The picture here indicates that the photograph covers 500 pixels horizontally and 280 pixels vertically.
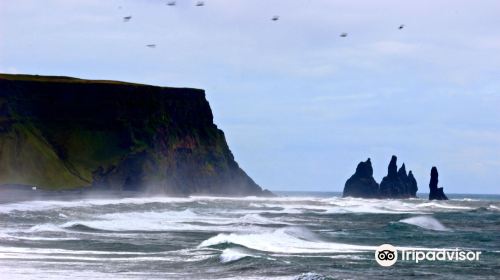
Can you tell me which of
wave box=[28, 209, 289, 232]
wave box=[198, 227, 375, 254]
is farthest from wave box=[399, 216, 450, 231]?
wave box=[198, 227, 375, 254]

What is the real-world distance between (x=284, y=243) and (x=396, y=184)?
151 meters

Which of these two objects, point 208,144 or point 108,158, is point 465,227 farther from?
point 208,144

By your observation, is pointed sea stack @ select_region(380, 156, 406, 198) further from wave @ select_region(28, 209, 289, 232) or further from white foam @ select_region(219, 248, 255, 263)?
white foam @ select_region(219, 248, 255, 263)

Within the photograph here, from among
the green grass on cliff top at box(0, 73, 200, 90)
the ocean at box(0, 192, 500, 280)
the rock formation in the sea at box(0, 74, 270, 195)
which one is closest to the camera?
the ocean at box(0, 192, 500, 280)

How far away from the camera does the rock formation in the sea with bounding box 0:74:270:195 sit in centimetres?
11906

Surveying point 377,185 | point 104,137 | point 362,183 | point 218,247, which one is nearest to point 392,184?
point 377,185

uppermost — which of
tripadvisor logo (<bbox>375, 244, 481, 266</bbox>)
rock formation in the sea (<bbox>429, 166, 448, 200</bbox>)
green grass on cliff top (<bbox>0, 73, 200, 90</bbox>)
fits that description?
green grass on cliff top (<bbox>0, 73, 200, 90</bbox>)

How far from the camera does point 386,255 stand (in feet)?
119

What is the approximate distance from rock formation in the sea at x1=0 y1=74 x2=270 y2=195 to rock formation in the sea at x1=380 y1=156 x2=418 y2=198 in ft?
152

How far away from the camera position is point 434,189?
183000mm

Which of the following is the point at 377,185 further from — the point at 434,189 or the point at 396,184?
the point at 434,189

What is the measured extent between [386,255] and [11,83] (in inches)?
3836

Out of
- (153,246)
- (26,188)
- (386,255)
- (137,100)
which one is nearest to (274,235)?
(153,246)

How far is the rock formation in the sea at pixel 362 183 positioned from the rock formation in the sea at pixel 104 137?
137 feet
